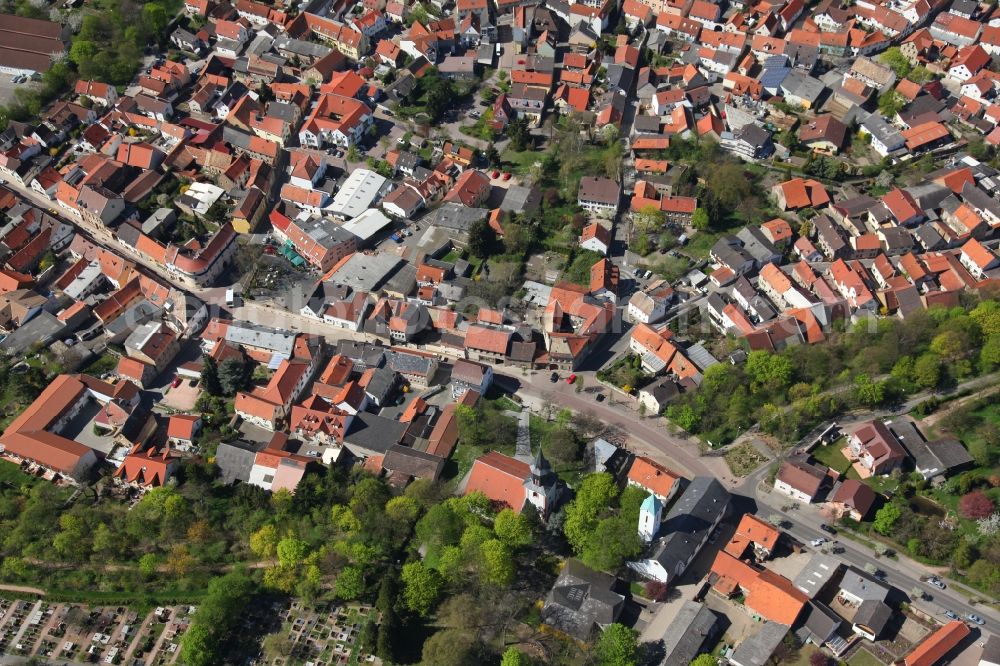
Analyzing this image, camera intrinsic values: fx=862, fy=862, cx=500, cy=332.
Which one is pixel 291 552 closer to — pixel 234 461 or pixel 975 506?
pixel 234 461

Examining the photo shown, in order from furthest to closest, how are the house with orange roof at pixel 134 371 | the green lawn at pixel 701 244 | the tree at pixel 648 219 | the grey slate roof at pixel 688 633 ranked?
the tree at pixel 648 219, the green lawn at pixel 701 244, the house with orange roof at pixel 134 371, the grey slate roof at pixel 688 633

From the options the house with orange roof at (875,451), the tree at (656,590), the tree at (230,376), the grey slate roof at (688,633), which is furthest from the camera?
the tree at (230,376)

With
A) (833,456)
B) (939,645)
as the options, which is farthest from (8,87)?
(939,645)

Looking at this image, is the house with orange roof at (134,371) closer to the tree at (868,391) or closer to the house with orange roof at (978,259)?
the tree at (868,391)

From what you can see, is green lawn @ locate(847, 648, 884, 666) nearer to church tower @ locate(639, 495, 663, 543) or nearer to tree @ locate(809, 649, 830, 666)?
tree @ locate(809, 649, 830, 666)

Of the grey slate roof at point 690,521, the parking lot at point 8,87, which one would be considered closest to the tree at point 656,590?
the grey slate roof at point 690,521

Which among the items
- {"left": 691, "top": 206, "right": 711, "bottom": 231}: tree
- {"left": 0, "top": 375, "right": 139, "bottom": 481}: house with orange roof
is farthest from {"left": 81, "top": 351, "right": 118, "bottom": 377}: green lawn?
{"left": 691, "top": 206, "right": 711, "bottom": 231}: tree
